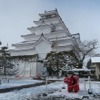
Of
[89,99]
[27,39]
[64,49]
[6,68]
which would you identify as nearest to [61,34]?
[64,49]

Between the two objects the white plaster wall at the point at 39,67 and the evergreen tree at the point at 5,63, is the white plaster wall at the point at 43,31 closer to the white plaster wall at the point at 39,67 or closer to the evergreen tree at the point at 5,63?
the white plaster wall at the point at 39,67

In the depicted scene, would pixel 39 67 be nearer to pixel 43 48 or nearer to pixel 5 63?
pixel 43 48

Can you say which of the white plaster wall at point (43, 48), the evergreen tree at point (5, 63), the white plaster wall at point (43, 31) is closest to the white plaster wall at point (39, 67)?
the white plaster wall at point (43, 48)

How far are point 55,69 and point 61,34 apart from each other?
9.38 metres

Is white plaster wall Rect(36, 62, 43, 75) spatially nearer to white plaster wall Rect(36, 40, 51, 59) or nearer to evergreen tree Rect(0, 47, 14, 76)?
white plaster wall Rect(36, 40, 51, 59)

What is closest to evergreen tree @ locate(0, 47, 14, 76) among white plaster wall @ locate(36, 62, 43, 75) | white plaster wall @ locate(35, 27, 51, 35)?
white plaster wall @ locate(36, 62, 43, 75)

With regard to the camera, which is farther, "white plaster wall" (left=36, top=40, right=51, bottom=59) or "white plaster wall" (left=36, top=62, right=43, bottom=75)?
"white plaster wall" (left=36, top=40, right=51, bottom=59)

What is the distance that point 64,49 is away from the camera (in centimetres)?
4194

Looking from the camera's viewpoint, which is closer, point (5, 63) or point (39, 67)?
point (5, 63)

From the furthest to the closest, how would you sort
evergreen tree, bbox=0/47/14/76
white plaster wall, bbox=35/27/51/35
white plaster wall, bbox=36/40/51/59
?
white plaster wall, bbox=35/27/51/35 → white plaster wall, bbox=36/40/51/59 → evergreen tree, bbox=0/47/14/76

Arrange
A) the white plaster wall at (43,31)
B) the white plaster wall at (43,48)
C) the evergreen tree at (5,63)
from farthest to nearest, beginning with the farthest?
1. the white plaster wall at (43,31)
2. the white plaster wall at (43,48)
3. the evergreen tree at (5,63)

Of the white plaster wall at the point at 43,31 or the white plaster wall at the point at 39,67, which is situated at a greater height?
the white plaster wall at the point at 43,31

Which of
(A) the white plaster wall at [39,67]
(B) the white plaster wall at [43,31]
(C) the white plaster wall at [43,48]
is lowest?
(A) the white plaster wall at [39,67]

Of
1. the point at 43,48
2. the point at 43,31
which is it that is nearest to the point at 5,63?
the point at 43,48
